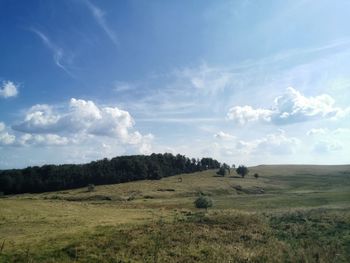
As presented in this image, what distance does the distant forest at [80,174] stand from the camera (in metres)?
138

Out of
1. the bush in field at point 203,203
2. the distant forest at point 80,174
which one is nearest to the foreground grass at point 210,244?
the bush in field at point 203,203

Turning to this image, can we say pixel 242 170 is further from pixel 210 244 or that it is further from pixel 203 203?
pixel 210 244

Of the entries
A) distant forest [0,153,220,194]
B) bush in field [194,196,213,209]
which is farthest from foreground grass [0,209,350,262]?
distant forest [0,153,220,194]

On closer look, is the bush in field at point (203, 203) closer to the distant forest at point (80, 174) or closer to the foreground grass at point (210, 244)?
the foreground grass at point (210, 244)

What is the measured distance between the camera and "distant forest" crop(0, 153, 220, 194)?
138500mm

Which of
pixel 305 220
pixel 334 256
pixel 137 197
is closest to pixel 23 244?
pixel 334 256

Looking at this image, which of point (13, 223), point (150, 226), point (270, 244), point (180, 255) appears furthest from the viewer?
point (13, 223)

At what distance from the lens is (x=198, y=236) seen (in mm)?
28578

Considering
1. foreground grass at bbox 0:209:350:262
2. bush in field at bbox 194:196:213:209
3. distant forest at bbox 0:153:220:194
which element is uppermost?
distant forest at bbox 0:153:220:194

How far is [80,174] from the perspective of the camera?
148 metres

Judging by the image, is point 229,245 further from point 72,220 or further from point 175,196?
point 175,196

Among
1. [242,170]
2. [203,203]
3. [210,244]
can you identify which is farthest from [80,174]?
[210,244]

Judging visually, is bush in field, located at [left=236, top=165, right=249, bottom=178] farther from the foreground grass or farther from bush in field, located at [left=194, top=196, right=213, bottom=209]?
the foreground grass

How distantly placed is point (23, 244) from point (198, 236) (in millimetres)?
12516
